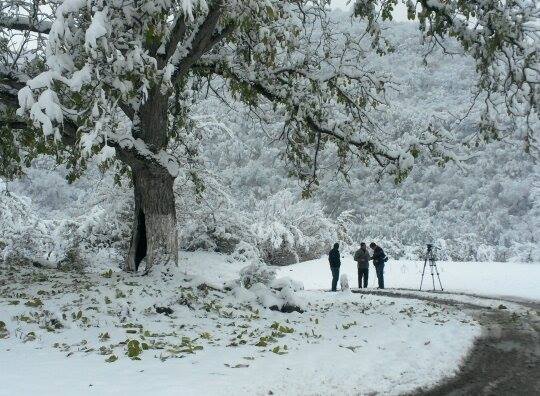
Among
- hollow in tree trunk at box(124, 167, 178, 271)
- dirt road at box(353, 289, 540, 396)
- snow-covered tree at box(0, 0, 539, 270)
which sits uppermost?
snow-covered tree at box(0, 0, 539, 270)

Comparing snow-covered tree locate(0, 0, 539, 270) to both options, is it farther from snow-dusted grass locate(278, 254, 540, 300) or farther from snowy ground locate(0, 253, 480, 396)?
snow-dusted grass locate(278, 254, 540, 300)

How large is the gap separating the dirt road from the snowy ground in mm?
234

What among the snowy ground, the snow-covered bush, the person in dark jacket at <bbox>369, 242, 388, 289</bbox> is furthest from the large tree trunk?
the person in dark jacket at <bbox>369, 242, 388, 289</bbox>

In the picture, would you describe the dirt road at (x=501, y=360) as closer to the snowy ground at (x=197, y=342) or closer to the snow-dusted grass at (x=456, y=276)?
the snowy ground at (x=197, y=342)

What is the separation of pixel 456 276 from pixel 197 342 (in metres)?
15.9

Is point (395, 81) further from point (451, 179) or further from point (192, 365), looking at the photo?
point (451, 179)

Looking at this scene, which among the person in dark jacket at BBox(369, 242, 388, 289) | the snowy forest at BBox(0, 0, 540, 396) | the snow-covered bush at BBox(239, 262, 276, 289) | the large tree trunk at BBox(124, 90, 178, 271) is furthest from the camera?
the person in dark jacket at BBox(369, 242, 388, 289)

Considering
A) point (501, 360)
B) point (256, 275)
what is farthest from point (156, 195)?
point (501, 360)

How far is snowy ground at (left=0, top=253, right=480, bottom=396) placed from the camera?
17.6 feet

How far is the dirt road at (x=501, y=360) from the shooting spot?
5996 mm

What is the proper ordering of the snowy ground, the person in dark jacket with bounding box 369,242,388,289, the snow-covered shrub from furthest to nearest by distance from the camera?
the snow-covered shrub
the person in dark jacket with bounding box 369,242,388,289
the snowy ground

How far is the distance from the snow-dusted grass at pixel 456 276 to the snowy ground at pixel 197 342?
7213 mm

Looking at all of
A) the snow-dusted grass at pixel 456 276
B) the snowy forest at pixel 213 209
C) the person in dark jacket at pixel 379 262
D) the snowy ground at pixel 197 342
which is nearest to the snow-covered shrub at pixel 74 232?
the snowy forest at pixel 213 209

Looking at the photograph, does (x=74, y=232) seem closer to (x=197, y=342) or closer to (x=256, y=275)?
(x=256, y=275)
